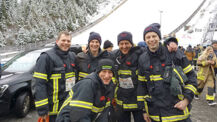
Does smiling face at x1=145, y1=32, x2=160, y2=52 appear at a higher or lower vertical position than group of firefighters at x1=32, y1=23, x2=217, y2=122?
higher

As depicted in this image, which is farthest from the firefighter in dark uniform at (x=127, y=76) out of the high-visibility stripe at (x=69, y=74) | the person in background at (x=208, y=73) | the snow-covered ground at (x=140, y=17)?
the snow-covered ground at (x=140, y=17)

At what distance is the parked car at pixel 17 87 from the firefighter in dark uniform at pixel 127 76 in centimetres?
301

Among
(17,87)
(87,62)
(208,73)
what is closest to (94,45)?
(87,62)

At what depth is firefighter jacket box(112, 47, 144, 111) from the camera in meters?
3.05

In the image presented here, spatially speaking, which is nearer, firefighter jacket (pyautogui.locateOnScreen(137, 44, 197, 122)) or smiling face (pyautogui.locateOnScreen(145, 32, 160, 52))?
firefighter jacket (pyautogui.locateOnScreen(137, 44, 197, 122))

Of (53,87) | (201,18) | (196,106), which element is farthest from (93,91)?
(201,18)


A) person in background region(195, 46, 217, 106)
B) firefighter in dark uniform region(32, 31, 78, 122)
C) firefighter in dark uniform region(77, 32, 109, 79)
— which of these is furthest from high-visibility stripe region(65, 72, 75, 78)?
person in background region(195, 46, 217, 106)

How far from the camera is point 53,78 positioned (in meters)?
2.88

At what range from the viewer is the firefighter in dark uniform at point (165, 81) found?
2361 millimetres

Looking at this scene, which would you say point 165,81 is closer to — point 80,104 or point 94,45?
point 80,104

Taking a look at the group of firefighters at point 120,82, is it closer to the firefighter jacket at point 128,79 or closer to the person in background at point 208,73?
the firefighter jacket at point 128,79

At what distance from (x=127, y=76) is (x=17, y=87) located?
322 centimetres

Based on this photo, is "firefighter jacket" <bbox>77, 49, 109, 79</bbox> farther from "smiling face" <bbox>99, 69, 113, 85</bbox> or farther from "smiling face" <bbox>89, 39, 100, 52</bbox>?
"smiling face" <bbox>99, 69, 113, 85</bbox>

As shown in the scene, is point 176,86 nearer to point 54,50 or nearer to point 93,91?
point 93,91
